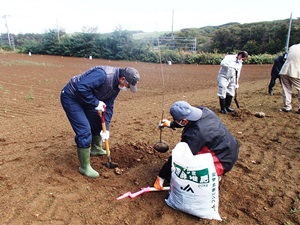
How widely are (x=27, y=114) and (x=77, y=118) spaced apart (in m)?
3.93

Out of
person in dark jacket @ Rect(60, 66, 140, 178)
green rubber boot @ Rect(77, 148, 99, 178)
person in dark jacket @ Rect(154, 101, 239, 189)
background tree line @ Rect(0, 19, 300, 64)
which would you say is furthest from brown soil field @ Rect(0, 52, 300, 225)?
background tree line @ Rect(0, 19, 300, 64)

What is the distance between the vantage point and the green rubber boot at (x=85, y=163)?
11.7 feet

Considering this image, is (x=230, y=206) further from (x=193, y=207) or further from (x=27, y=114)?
(x=27, y=114)

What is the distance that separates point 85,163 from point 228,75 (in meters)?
4.50

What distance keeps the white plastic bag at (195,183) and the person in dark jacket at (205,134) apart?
4.5 inches

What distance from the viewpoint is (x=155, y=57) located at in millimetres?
25781

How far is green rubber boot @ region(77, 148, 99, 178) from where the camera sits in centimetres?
357

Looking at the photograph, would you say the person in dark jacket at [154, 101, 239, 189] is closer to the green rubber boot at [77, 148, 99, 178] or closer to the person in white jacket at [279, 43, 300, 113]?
the green rubber boot at [77, 148, 99, 178]

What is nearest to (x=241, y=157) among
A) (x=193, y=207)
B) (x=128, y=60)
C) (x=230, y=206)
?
(x=230, y=206)

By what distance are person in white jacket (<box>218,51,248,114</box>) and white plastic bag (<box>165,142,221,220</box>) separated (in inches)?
173

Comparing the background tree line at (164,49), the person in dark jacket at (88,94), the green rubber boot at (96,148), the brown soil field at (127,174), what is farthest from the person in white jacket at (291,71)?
the background tree line at (164,49)

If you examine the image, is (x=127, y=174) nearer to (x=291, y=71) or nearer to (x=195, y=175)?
(x=195, y=175)

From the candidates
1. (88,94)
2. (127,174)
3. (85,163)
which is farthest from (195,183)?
(88,94)

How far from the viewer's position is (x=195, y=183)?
9.22ft
